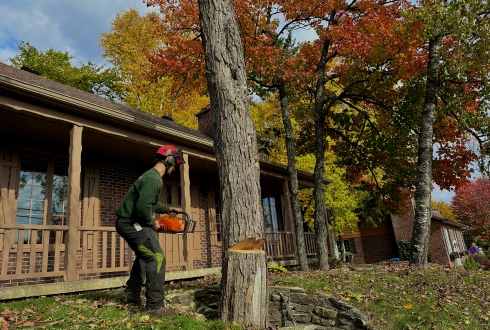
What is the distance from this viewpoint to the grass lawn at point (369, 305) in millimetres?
3980

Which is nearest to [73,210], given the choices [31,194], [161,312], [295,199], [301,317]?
[31,194]

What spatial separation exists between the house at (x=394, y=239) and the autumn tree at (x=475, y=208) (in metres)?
3.50

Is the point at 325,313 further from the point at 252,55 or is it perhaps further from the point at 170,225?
the point at 252,55

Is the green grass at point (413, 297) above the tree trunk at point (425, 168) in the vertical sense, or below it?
below

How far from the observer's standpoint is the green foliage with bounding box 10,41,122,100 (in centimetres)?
2803

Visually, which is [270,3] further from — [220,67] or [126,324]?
[126,324]

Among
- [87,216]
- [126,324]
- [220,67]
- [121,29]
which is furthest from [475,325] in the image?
[121,29]

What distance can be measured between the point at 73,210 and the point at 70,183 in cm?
52

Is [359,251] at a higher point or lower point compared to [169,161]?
lower

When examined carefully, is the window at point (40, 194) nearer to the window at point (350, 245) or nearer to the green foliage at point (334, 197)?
the green foliage at point (334, 197)

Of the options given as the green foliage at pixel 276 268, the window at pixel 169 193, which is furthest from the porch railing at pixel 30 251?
the green foliage at pixel 276 268

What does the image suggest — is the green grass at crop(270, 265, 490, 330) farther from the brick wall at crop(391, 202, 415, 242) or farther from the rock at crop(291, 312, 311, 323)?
the brick wall at crop(391, 202, 415, 242)

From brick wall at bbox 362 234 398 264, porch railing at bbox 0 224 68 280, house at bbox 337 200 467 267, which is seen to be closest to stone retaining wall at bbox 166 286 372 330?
porch railing at bbox 0 224 68 280

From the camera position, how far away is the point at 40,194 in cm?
829
